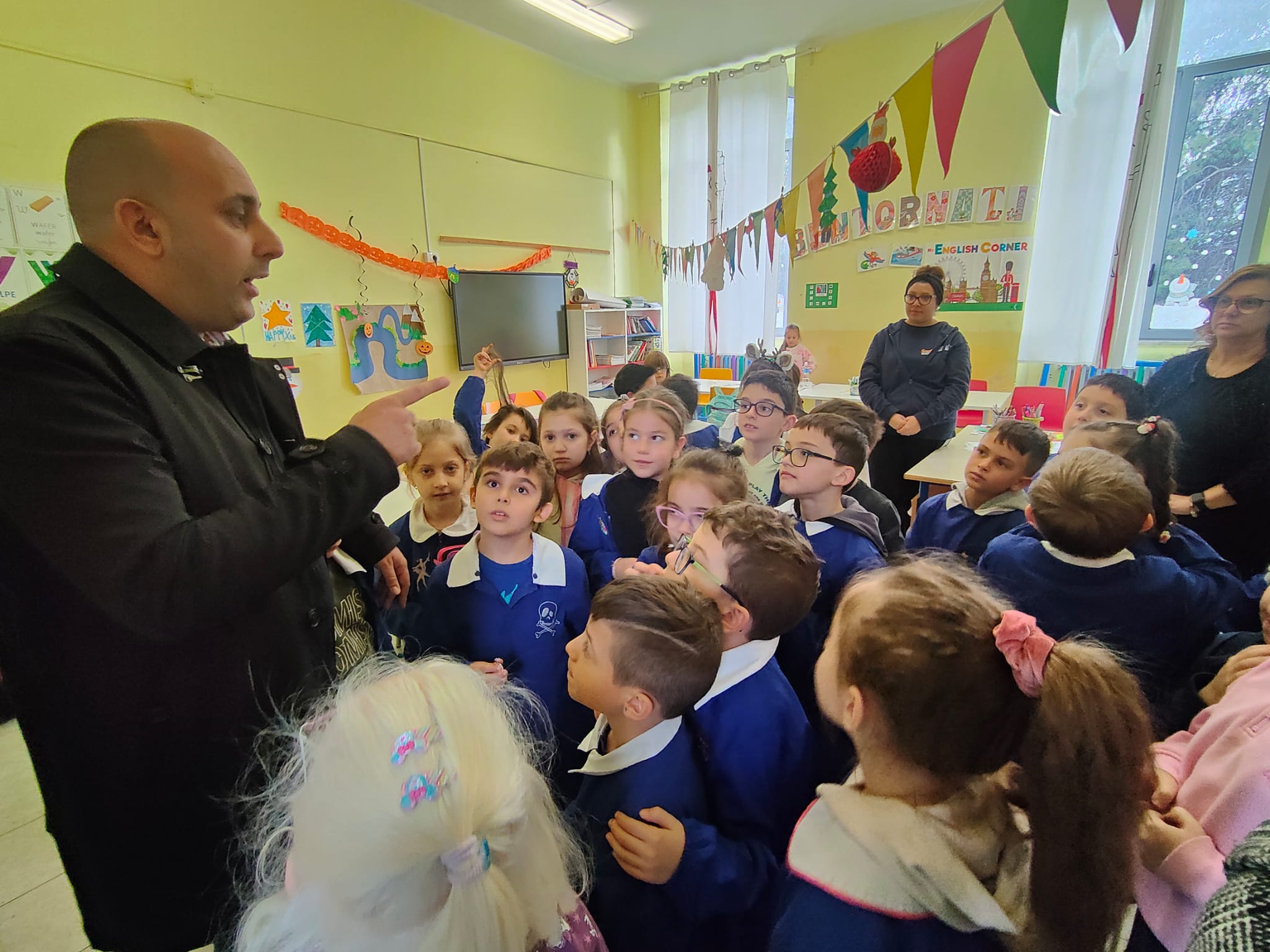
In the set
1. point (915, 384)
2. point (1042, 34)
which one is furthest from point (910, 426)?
point (1042, 34)

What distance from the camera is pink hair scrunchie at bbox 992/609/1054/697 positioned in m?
0.66

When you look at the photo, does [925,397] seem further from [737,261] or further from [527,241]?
[527,241]

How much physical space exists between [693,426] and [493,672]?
1.58 metres

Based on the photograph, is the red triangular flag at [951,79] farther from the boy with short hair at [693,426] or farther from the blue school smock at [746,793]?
the blue school smock at [746,793]

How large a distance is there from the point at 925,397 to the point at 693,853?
274 centimetres

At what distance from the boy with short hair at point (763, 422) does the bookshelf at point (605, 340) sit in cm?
331

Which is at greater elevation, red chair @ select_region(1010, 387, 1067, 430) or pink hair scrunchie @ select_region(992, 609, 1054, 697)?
pink hair scrunchie @ select_region(992, 609, 1054, 697)

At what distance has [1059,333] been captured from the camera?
4262 mm

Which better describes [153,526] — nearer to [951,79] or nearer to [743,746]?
[743,746]

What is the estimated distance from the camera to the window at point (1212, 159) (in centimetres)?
362

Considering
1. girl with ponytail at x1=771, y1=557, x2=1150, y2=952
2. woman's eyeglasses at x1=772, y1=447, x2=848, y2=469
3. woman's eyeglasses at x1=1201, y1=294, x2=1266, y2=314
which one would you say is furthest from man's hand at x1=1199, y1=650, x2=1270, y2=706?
woman's eyeglasses at x1=1201, y1=294, x2=1266, y2=314

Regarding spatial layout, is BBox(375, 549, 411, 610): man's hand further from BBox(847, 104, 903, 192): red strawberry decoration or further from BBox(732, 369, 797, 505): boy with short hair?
BBox(847, 104, 903, 192): red strawberry decoration

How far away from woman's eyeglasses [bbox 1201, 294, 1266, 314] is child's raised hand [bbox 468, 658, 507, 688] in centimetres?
252

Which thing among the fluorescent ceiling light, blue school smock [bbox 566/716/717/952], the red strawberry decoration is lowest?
blue school smock [bbox 566/716/717/952]
